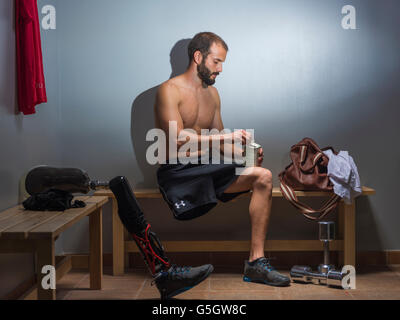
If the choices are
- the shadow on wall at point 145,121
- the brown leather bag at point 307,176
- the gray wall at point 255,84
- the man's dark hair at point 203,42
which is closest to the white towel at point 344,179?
the brown leather bag at point 307,176

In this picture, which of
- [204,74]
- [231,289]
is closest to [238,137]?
[204,74]

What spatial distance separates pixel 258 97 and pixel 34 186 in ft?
5.49

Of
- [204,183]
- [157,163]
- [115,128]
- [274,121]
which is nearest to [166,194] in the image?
[204,183]

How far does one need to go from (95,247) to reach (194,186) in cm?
65

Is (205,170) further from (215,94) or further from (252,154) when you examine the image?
(215,94)

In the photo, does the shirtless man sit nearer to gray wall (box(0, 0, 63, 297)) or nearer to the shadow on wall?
the shadow on wall

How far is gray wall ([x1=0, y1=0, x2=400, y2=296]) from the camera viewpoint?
319 cm

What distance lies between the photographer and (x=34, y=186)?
7.16ft

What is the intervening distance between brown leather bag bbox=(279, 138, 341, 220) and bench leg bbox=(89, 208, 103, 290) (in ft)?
3.78

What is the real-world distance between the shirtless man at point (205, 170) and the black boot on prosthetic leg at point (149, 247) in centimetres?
49

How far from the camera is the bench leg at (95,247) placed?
A: 2539mm

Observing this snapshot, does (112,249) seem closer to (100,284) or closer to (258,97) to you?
(100,284)

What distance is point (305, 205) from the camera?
9.51 feet
